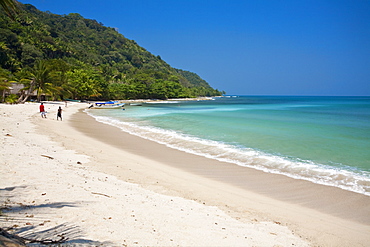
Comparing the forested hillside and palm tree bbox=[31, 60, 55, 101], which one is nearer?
palm tree bbox=[31, 60, 55, 101]

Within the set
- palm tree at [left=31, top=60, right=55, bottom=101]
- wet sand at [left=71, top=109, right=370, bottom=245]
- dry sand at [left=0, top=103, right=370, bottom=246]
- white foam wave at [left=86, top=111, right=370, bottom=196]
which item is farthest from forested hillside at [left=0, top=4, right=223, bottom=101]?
wet sand at [left=71, top=109, right=370, bottom=245]

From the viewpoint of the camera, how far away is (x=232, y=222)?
4.57 meters

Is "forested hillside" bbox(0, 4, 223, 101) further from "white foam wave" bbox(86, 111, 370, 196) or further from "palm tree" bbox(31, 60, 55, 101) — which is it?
"white foam wave" bbox(86, 111, 370, 196)

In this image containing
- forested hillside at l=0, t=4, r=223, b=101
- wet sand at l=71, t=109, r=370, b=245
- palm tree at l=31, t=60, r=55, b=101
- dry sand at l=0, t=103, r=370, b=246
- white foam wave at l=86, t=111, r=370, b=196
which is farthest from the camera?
forested hillside at l=0, t=4, r=223, b=101

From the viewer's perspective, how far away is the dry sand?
3.73 metres

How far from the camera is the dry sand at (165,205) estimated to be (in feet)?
12.2

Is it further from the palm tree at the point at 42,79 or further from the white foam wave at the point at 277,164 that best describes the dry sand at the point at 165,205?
the palm tree at the point at 42,79

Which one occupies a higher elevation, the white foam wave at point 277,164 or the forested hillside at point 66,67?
the forested hillside at point 66,67

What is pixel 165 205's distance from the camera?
5031mm

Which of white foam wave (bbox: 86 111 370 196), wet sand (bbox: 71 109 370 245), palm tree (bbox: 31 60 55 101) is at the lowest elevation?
wet sand (bbox: 71 109 370 245)

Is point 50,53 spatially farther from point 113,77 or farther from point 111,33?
point 111,33

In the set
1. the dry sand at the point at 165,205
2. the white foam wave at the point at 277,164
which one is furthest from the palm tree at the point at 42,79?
the dry sand at the point at 165,205

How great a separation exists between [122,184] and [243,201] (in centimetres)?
298

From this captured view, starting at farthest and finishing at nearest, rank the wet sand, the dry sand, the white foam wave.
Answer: the white foam wave, the wet sand, the dry sand
